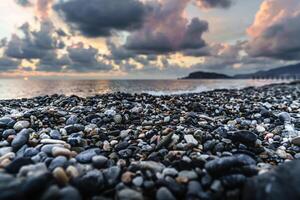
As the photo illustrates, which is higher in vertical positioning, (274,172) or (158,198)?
(274,172)

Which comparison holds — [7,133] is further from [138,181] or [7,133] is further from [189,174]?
[189,174]

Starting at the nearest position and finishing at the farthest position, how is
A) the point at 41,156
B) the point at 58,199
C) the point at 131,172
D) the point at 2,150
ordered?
the point at 58,199 → the point at 131,172 → the point at 41,156 → the point at 2,150

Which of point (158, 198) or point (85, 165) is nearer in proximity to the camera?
point (158, 198)

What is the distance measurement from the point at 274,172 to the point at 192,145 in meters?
1.61

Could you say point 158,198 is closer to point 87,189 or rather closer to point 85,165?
point 87,189

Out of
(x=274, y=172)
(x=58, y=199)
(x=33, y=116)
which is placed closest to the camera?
(x=58, y=199)

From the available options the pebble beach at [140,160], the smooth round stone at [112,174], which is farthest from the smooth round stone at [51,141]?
A: the smooth round stone at [112,174]

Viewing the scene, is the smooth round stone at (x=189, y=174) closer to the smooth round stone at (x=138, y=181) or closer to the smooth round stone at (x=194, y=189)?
the smooth round stone at (x=194, y=189)

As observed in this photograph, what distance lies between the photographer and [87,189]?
9.22 feet

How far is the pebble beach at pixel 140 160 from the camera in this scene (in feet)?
8.68

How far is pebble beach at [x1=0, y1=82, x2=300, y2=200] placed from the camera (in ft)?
8.68

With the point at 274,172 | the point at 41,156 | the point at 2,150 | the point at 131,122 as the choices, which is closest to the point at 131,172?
the point at 41,156

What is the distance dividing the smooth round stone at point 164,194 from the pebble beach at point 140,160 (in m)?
0.01

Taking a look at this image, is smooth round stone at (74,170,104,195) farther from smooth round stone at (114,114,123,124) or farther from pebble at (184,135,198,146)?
smooth round stone at (114,114,123,124)
